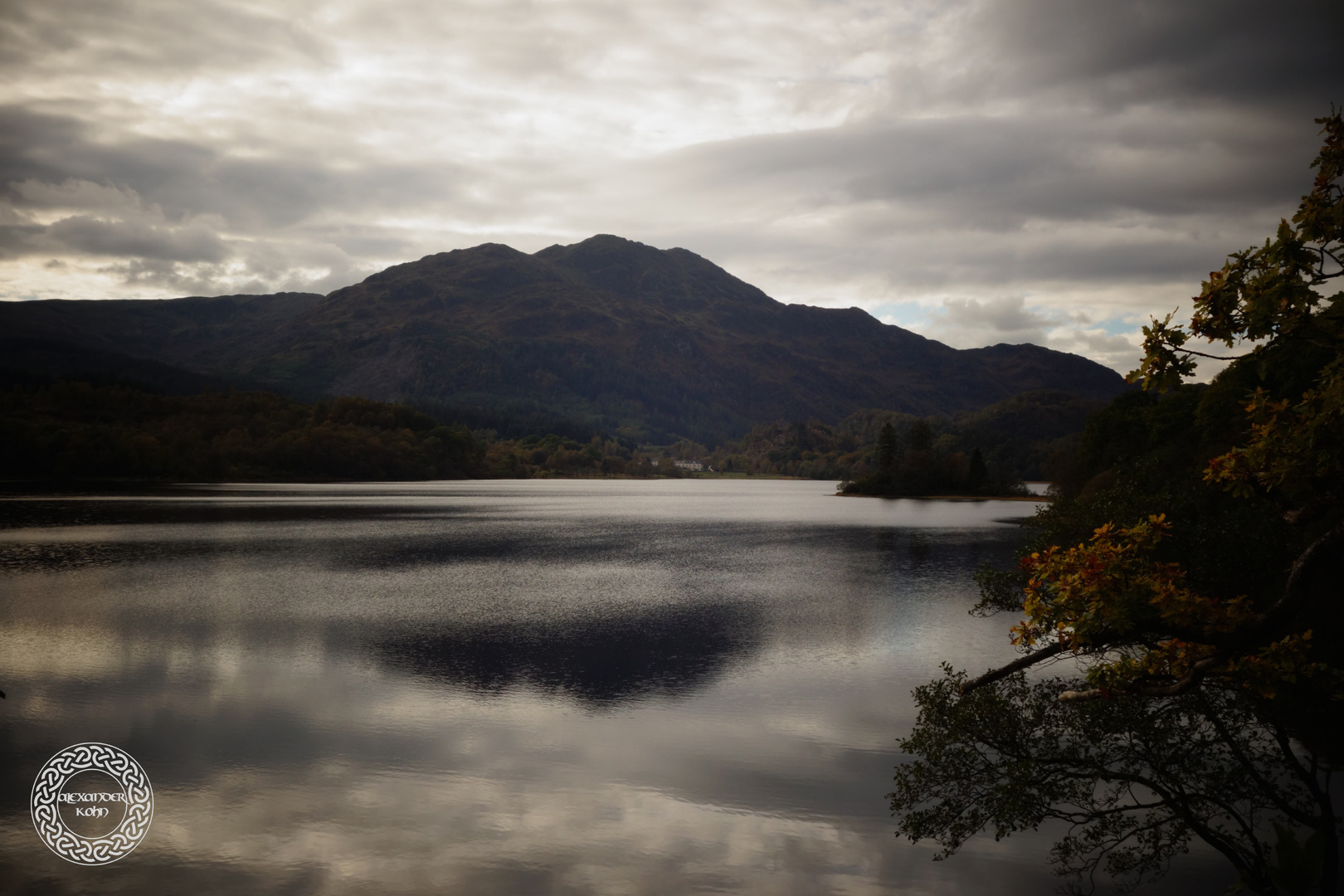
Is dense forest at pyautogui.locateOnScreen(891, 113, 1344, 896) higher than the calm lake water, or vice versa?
dense forest at pyautogui.locateOnScreen(891, 113, 1344, 896)

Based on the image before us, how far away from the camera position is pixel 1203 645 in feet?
31.6
